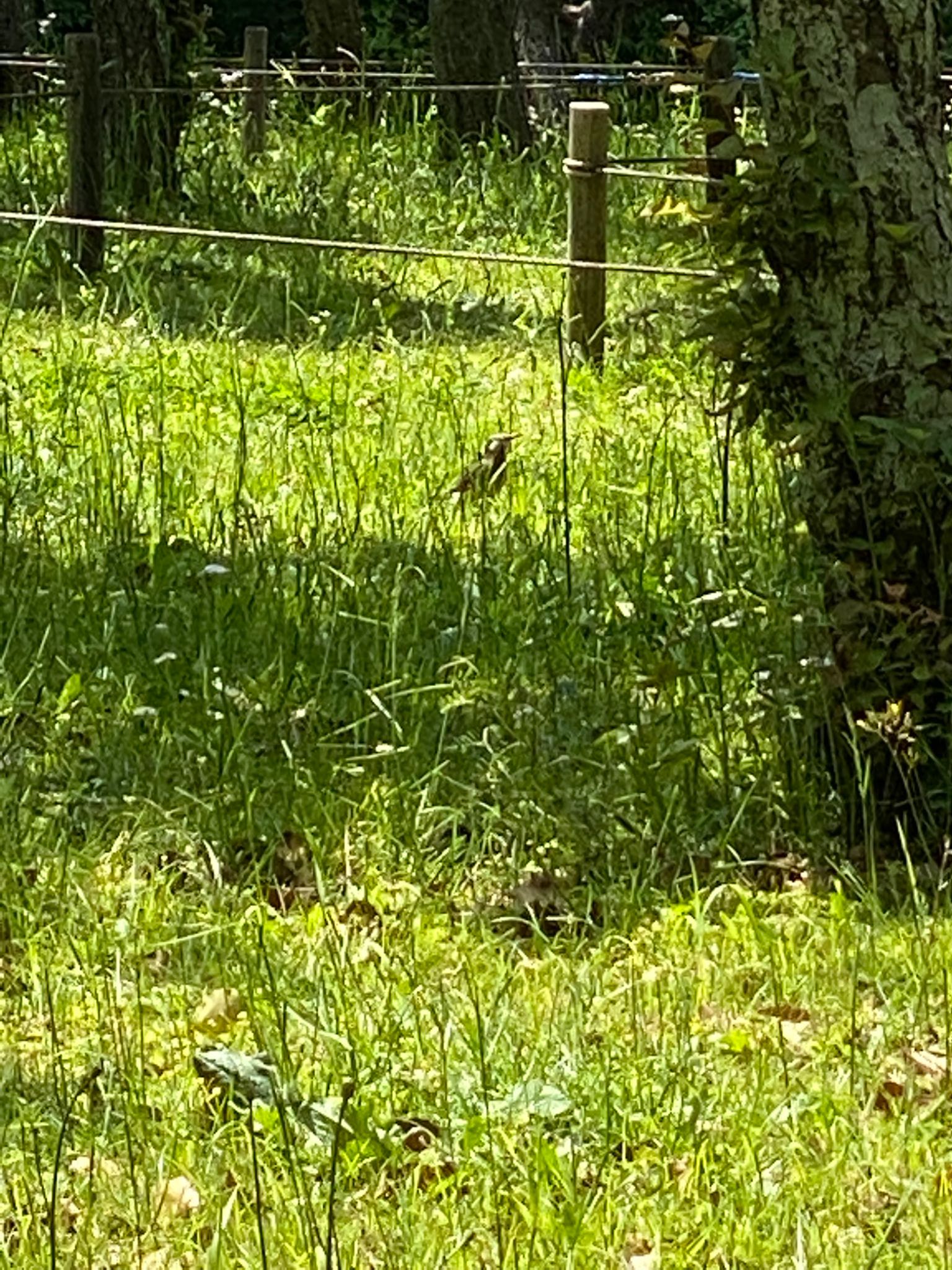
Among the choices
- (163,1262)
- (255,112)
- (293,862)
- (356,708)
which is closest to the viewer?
(163,1262)

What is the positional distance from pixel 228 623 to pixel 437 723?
0.77 meters

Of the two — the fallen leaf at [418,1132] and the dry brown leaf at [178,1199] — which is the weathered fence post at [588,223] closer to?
the fallen leaf at [418,1132]

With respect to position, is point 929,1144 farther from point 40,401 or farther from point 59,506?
point 40,401

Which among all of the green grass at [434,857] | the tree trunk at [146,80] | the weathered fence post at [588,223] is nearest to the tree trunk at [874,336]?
the green grass at [434,857]

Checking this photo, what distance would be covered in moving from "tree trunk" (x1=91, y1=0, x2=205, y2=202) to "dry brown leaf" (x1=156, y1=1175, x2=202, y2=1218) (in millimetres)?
9139

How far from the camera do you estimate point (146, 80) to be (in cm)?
1285

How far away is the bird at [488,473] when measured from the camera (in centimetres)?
708

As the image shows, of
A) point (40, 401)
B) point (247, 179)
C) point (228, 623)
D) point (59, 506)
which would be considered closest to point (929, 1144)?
point (228, 623)

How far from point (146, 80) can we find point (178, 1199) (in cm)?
1021

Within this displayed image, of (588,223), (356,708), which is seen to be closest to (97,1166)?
(356,708)

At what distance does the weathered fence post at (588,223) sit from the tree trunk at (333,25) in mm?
11401

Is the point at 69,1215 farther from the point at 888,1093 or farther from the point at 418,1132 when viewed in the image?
the point at 888,1093

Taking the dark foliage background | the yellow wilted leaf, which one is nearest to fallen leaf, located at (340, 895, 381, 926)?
the yellow wilted leaf

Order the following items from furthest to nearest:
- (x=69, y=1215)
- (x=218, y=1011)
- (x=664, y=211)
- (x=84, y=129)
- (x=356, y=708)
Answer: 1. (x=84, y=129)
2. (x=664, y=211)
3. (x=356, y=708)
4. (x=218, y=1011)
5. (x=69, y=1215)
